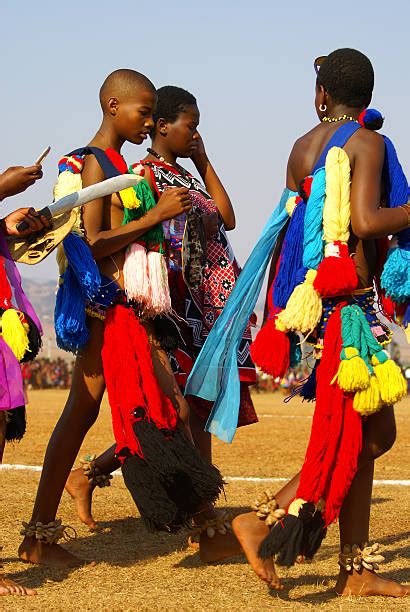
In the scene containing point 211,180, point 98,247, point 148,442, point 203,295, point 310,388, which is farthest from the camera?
point 211,180

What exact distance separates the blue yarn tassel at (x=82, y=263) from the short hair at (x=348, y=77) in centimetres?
136

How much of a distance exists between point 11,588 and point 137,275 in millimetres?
1577

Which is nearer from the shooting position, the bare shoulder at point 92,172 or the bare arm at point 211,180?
the bare shoulder at point 92,172

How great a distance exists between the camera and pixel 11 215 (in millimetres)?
4754

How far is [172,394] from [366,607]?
1.41 m

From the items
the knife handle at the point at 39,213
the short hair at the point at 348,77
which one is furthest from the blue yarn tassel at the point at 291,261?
the knife handle at the point at 39,213

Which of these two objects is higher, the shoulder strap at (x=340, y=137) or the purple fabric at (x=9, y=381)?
the shoulder strap at (x=340, y=137)

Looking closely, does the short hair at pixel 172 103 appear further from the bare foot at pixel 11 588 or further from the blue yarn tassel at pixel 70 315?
the bare foot at pixel 11 588

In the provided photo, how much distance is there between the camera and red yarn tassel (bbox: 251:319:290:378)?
15.5 ft

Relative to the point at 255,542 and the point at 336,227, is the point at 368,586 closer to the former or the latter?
the point at 255,542

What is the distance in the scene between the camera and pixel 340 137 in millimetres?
4629

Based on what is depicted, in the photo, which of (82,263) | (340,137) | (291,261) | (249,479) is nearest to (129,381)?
(82,263)

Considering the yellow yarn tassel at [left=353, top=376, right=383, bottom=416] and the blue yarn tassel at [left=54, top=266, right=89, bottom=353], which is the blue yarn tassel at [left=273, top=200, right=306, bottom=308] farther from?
the blue yarn tassel at [left=54, top=266, right=89, bottom=353]

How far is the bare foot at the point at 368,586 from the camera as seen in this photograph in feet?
15.4
